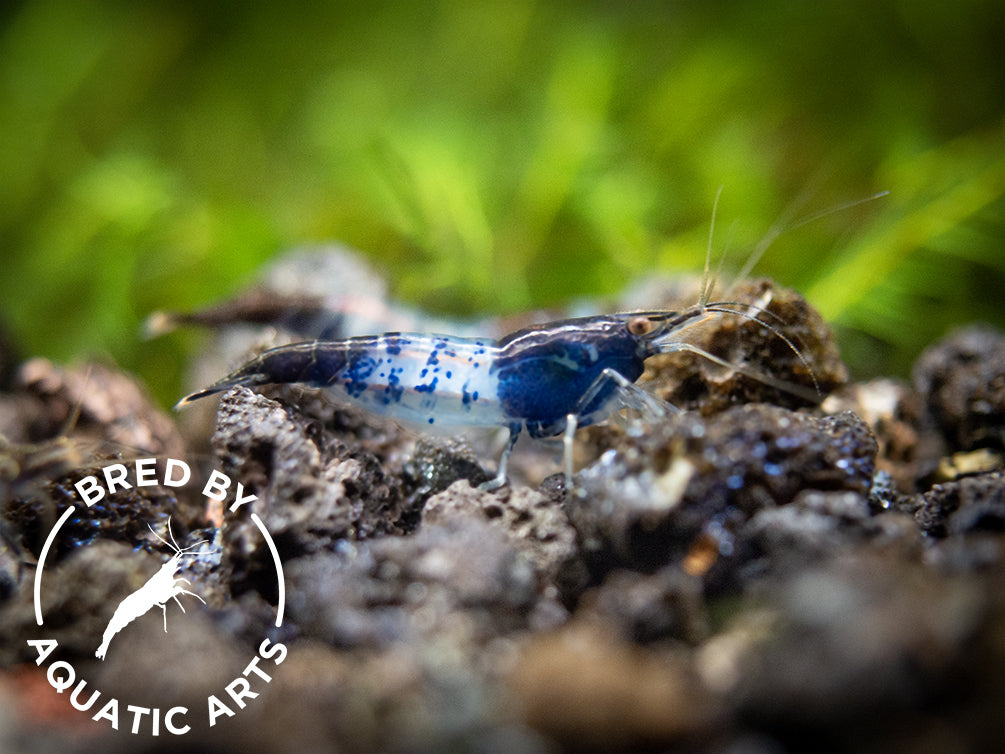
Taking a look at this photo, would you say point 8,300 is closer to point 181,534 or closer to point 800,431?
point 181,534

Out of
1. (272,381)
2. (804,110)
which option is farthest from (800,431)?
(804,110)

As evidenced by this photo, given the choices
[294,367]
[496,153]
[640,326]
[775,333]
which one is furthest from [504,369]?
[496,153]

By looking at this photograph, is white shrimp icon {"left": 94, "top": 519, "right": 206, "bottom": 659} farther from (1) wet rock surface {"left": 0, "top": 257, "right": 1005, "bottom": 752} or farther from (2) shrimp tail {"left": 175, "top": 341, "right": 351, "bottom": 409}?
(2) shrimp tail {"left": 175, "top": 341, "right": 351, "bottom": 409}

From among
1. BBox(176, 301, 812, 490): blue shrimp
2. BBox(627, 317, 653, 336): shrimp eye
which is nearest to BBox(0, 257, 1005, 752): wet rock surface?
BBox(176, 301, 812, 490): blue shrimp

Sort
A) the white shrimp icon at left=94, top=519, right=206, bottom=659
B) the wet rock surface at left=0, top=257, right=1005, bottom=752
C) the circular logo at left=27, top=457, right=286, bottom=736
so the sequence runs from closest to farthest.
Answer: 1. the wet rock surface at left=0, top=257, right=1005, bottom=752
2. the circular logo at left=27, top=457, right=286, bottom=736
3. the white shrimp icon at left=94, top=519, right=206, bottom=659

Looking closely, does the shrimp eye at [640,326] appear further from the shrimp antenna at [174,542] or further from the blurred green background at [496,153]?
the blurred green background at [496,153]

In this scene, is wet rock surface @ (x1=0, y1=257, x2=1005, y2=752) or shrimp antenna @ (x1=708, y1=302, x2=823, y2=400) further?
shrimp antenna @ (x1=708, y1=302, x2=823, y2=400)
